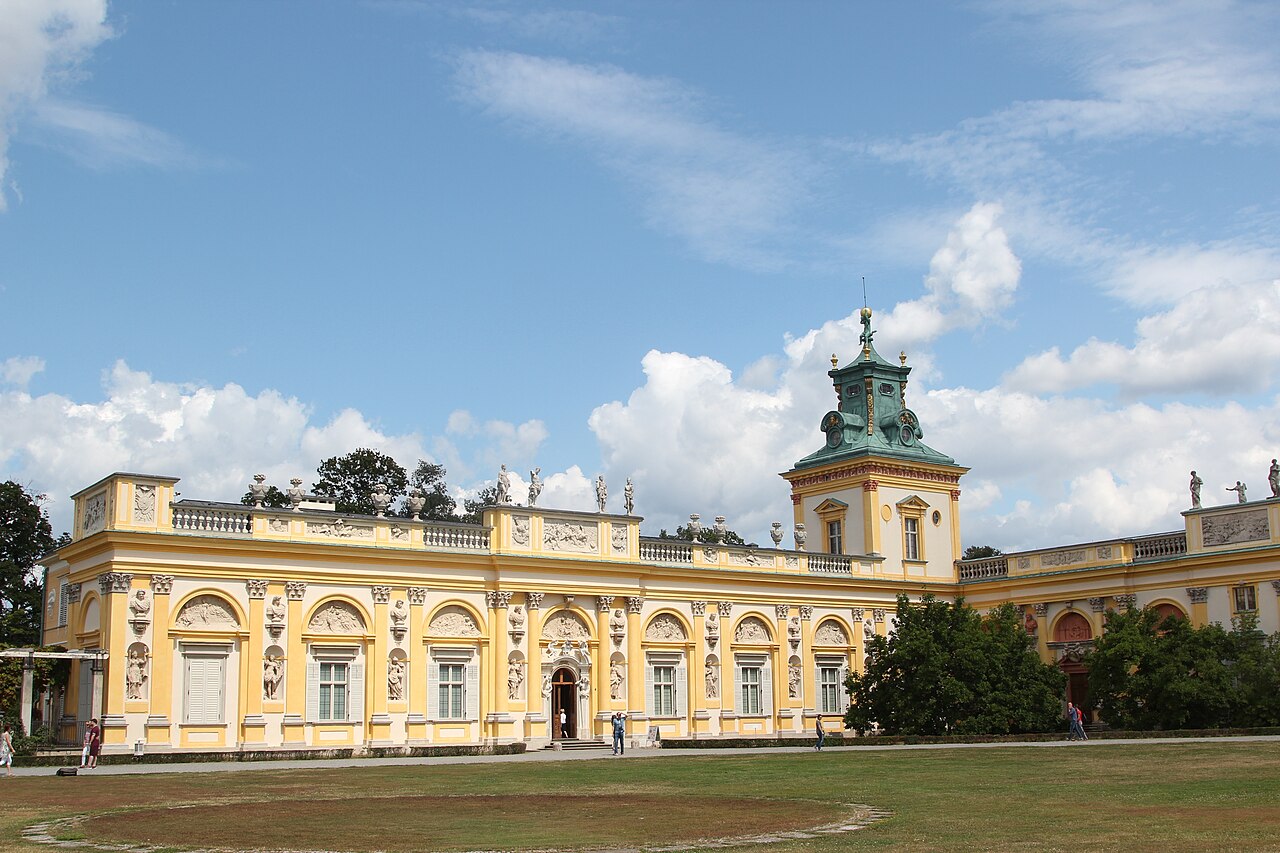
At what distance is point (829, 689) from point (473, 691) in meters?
15.8

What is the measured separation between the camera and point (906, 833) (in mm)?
15664

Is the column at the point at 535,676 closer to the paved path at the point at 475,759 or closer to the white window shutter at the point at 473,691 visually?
the white window shutter at the point at 473,691

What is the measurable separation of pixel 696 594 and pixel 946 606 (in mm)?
9037

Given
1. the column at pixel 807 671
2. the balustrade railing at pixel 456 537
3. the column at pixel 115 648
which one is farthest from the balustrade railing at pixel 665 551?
the column at pixel 115 648

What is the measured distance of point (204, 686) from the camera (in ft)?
131

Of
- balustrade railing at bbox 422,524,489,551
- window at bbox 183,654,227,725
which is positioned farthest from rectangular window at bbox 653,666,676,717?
window at bbox 183,654,227,725

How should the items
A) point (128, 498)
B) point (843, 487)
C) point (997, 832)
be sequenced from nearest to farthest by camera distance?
point (997, 832)
point (128, 498)
point (843, 487)

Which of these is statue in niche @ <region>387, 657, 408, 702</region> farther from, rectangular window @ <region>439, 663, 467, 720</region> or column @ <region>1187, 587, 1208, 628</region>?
column @ <region>1187, 587, 1208, 628</region>

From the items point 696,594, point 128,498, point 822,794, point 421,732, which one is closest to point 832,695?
point 696,594

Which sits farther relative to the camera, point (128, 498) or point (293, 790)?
point (128, 498)

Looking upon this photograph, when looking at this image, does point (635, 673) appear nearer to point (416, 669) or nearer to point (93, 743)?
point (416, 669)

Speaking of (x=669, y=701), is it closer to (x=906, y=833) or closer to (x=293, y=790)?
(x=293, y=790)

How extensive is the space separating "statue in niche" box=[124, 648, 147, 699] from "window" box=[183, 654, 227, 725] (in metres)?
1.37

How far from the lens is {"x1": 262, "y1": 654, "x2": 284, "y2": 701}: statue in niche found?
4078 cm
